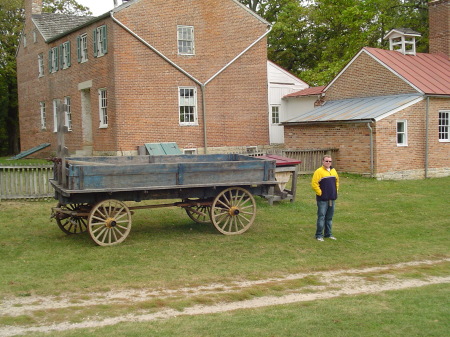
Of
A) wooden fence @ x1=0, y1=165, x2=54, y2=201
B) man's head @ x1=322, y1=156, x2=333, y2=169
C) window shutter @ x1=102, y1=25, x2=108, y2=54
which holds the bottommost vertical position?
wooden fence @ x1=0, y1=165, x2=54, y2=201

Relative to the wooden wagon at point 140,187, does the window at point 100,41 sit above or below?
above

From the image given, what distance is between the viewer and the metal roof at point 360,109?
23031 mm

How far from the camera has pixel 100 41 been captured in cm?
2691

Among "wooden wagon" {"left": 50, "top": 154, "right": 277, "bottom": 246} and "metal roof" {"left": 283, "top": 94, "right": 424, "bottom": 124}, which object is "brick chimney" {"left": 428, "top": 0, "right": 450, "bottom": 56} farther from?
"wooden wagon" {"left": 50, "top": 154, "right": 277, "bottom": 246}

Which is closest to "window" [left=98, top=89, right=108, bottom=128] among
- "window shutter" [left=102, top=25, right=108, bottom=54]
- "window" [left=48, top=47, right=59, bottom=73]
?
"window shutter" [left=102, top=25, right=108, bottom=54]

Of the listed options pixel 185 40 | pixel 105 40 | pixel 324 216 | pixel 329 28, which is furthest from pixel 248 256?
pixel 329 28

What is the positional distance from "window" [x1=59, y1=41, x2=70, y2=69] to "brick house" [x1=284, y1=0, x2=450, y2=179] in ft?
42.7

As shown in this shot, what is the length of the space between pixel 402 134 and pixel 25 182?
50.0 feet

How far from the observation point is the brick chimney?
2938cm

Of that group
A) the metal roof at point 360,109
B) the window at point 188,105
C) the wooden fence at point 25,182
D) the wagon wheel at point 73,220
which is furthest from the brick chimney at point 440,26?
the wagon wheel at point 73,220

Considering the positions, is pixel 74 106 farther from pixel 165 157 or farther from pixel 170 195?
pixel 170 195

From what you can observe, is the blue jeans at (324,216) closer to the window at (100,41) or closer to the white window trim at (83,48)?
the window at (100,41)

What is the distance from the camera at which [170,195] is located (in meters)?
11.4

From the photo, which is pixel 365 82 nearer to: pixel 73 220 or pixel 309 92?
Answer: pixel 309 92
